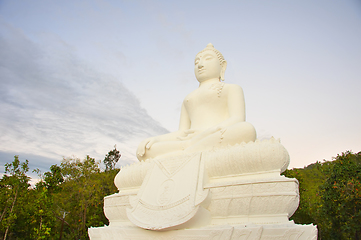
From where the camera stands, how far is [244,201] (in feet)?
12.3

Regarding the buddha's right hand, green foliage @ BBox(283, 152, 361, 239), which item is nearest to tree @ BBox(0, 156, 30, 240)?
the buddha's right hand

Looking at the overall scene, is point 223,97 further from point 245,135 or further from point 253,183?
point 253,183

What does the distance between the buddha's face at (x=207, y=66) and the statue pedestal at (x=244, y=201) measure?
263cm

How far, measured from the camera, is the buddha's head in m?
6.61

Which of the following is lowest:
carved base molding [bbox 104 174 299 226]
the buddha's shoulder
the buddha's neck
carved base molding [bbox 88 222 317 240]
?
carved base molding [bbox 88 222 317 240]

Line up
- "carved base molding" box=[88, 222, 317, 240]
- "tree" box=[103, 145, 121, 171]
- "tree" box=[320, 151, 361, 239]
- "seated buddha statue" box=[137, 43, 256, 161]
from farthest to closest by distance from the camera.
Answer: "tree" box=[103, 145, 121, 171] → "tree" box=[320, 151, 361, 239] → "seated buddha statue" box=[137, 43, 256, 161] → "carved base molding" box=[88, 222, 317, 240]

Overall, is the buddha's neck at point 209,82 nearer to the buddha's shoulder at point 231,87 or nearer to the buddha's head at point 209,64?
the buddha's head at point 209,64

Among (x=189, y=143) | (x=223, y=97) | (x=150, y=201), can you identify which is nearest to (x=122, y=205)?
(x=150, y=201)

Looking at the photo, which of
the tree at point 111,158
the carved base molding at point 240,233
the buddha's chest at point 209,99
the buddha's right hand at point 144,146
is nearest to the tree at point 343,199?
the buddha's chest at point 209,99

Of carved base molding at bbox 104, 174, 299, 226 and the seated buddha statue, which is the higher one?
the seated buddha statue

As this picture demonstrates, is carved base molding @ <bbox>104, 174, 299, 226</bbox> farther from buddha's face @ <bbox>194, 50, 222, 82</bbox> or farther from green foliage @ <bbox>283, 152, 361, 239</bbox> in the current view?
green foliage @ <bbox>283, 152, 361, 239</bbox>

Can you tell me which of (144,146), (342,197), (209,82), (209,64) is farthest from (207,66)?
(342,197)

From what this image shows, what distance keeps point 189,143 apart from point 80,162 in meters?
10.4

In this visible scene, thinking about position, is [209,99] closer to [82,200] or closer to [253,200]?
[253,200]
